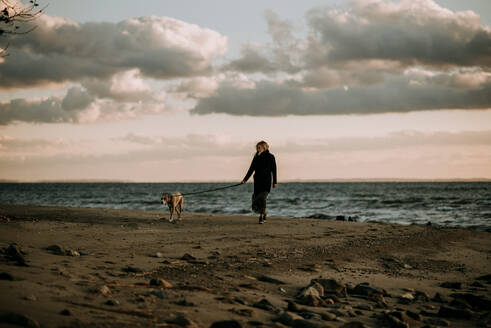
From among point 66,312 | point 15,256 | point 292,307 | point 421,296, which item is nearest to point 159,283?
point 66,312

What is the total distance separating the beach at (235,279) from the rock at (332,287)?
1 cm

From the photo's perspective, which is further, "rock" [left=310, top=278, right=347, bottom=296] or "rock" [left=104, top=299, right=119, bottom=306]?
"rock" [left=310, top=278, right=347, bottom=296]

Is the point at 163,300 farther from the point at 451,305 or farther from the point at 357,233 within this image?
the point at 357,233

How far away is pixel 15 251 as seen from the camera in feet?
19.7

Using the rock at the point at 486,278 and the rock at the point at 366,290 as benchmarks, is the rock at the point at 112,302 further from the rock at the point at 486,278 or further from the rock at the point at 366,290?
the rock at the point at 486,278

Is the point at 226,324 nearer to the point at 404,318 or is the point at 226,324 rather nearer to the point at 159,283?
the point at 159,283

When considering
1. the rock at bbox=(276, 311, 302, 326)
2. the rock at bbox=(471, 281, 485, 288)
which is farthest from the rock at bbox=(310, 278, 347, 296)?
the rock at bbox=(471, 281, 485, 288)

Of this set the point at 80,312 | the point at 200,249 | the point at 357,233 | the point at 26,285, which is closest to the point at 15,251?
the point at 26,285

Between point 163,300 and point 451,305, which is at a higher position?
point 163,300

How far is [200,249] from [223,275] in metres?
2.29

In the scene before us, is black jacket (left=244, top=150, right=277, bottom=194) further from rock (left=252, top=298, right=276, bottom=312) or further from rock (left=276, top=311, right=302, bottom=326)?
rock (left=276, top=311, right=302, bottom=326)

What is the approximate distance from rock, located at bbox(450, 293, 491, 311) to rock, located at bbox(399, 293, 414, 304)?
763 millimetres

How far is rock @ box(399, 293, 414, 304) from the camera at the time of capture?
5770 mm

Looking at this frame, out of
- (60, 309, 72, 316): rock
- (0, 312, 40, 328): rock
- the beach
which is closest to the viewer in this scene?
(0, 312, 40, 328): rock
